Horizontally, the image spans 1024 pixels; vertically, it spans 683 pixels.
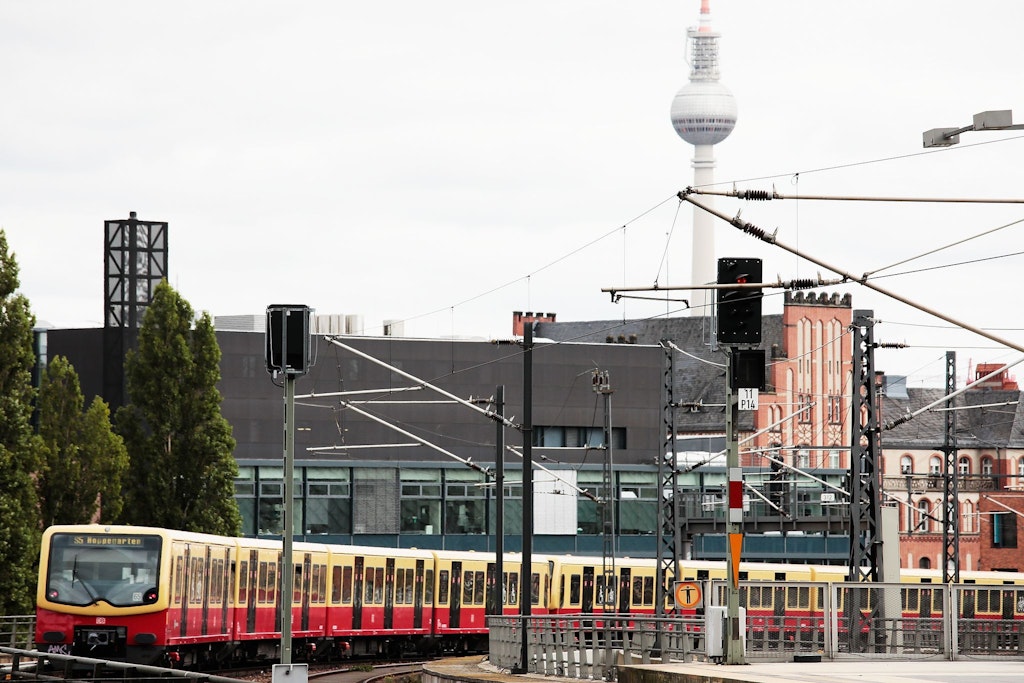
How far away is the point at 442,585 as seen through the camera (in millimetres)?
54406

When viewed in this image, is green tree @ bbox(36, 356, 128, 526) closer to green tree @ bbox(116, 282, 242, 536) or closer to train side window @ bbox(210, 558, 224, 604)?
green tree @ bbox(116, 282, 242, 536)

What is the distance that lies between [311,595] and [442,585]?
24.7 feet

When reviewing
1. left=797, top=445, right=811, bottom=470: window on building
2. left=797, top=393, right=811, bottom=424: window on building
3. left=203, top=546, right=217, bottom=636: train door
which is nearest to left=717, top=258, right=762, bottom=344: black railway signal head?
left=203, top=546, right=217, bottom=636: train door

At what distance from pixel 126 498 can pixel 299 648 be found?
17.2m

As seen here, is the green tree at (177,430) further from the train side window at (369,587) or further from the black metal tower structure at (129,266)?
the black metal tower structure at (129,266)

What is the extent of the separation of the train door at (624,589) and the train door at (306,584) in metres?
13.3

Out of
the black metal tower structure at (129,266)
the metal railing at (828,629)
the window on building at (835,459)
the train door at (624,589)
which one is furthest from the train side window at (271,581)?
the window on building at (835,459)

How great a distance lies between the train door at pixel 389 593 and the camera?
51969mm

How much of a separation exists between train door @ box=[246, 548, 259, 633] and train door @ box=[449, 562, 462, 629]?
38.7ft

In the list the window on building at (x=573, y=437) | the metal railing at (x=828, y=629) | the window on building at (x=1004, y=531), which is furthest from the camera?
the window on building at (x=1004, y=531)

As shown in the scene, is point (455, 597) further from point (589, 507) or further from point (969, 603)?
point (589, 507)

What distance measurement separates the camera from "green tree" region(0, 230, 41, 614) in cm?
4772

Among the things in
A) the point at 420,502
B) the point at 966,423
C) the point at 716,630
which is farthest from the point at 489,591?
the point at 966,423

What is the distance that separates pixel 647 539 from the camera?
86312mm
